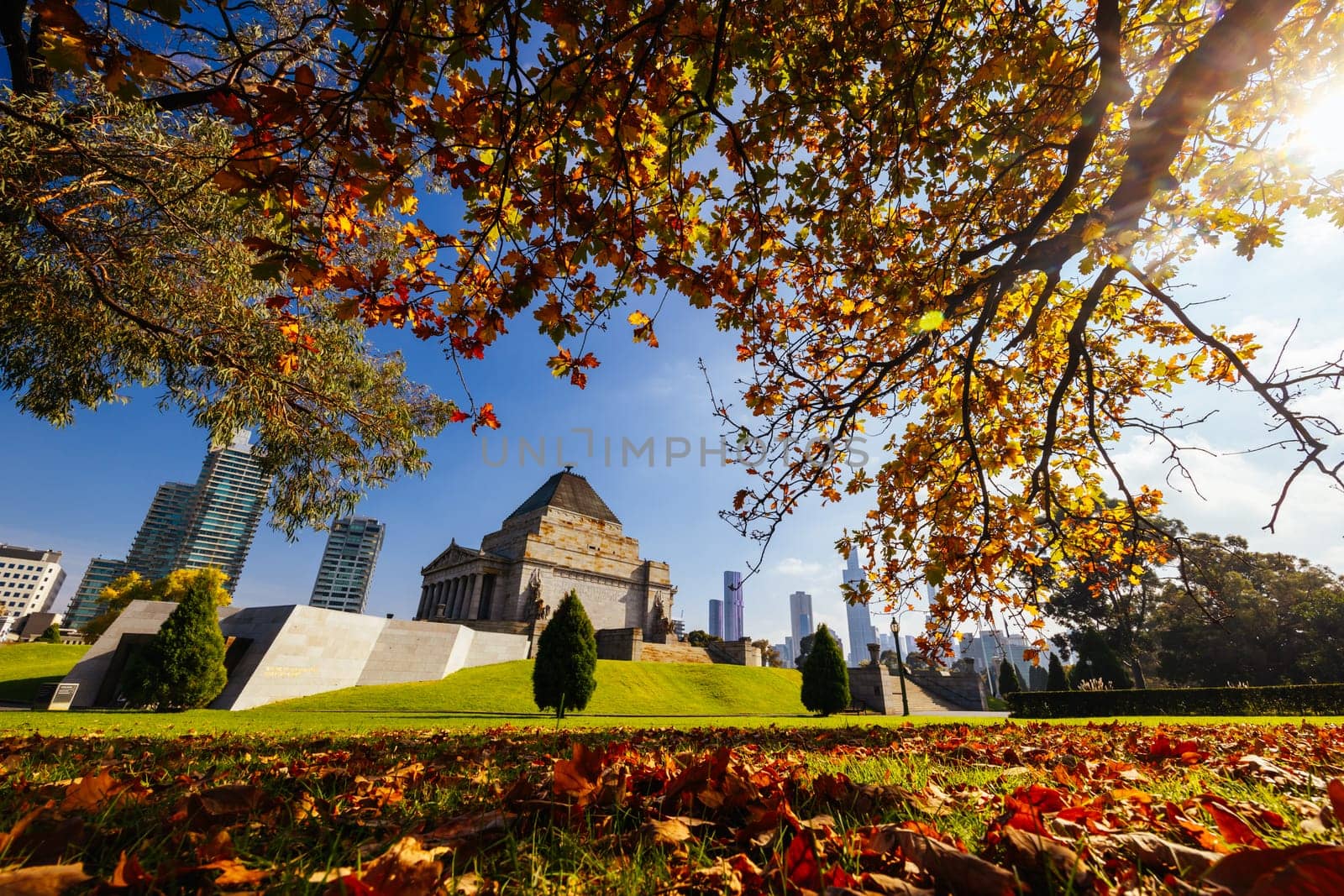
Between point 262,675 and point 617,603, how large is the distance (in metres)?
26.5

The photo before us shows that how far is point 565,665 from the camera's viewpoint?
17.8 metres

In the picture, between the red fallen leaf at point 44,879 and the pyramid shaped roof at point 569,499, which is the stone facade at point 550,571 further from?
the red fallen leaf at point 44,879

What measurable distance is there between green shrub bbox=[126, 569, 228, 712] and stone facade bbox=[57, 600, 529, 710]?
1403 mm

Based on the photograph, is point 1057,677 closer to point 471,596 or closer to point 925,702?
point 925,702

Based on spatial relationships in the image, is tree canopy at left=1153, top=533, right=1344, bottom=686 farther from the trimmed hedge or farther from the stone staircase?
the trimmed hedge

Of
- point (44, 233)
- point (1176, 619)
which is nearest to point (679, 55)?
point (44, 233)

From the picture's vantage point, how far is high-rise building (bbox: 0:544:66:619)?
159 metres

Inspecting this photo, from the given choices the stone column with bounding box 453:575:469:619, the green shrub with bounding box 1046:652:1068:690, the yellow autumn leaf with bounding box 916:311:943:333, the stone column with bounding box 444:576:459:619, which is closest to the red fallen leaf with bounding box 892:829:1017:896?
the yellow autumn leaf with bounding box 916:311:943:333

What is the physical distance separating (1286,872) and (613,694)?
24.6m

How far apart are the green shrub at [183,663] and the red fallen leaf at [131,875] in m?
20.9

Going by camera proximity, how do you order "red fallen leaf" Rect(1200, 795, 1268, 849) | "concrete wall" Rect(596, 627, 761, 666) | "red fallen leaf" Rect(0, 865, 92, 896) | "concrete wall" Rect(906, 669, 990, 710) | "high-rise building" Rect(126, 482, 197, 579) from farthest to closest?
"high-rise building" Rect(126, 482, 197, 579) < "concrete wall" Rect(906, 669, 990, 710) < "concrete wall" Rect(596, 627, 761, 666) < "red fallen leaf" Rect(1200, 795, 1268, 849) < "red fallen leaf" Rect(0, 865, 92, 896)

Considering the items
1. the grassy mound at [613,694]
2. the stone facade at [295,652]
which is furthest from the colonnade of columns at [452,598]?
the stone facade at [295,652]

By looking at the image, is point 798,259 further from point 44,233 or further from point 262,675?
point 262,675

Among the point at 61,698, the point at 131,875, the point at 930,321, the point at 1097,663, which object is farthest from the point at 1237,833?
the point at 1097,663
